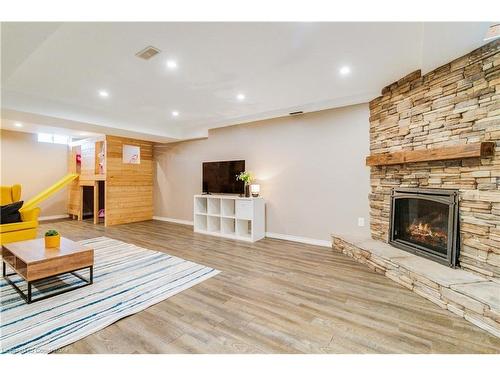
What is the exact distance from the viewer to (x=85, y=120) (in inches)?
174

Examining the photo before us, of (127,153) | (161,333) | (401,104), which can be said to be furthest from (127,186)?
(401,104)

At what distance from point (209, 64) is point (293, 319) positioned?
2724mm

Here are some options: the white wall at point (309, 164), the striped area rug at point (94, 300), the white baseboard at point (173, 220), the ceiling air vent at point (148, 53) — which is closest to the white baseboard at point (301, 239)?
the white wall at point (309, 164)

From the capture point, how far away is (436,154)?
2.61 metres

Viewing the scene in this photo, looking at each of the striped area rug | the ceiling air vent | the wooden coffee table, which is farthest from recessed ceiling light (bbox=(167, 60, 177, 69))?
the striped area rug

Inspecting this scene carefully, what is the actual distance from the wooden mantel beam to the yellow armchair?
18.4ft

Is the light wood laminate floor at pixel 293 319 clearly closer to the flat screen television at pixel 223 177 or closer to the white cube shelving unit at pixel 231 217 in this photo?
the white cube shelving unit at pixel 231 217

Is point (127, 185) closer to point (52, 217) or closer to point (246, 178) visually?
point (52, 217)

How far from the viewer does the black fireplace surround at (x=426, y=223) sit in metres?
2.53

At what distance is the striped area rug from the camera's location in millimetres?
1759

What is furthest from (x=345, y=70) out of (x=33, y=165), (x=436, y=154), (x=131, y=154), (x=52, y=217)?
(x=52, y=217)

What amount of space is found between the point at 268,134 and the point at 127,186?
408cm

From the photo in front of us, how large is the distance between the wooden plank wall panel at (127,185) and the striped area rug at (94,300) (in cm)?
274
